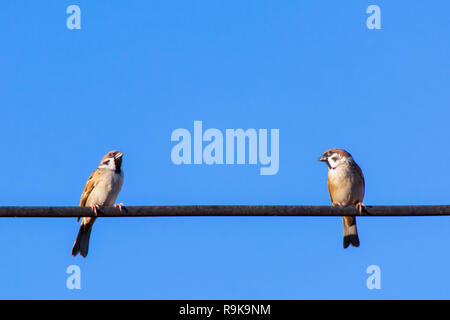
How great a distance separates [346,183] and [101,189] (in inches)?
141

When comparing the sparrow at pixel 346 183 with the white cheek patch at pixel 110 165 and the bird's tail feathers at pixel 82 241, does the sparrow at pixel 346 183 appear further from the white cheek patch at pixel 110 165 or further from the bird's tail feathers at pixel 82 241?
the bird's tail feathers at pixel 82 241

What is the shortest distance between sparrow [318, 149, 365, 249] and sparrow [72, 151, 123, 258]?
307 cm

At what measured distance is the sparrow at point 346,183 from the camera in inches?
401

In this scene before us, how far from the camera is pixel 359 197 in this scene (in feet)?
34.2

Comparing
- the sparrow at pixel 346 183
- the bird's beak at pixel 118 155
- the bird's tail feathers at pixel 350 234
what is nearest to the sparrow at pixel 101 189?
the bird's beak at pixel 118 155

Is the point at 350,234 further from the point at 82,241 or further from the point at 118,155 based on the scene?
the point at 82,241

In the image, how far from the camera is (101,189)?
1039 centimetres

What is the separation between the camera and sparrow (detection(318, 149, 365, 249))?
10.2 metres

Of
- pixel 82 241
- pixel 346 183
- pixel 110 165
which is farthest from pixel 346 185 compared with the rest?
pixel 82 241

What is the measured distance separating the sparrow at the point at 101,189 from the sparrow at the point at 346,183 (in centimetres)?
307

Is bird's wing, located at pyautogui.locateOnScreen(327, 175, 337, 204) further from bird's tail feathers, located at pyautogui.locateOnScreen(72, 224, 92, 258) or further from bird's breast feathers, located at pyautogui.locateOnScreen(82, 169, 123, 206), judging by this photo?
bird's tail feathers, located at pyautogui.locateOnScreen(72, 224, 92, 258)
